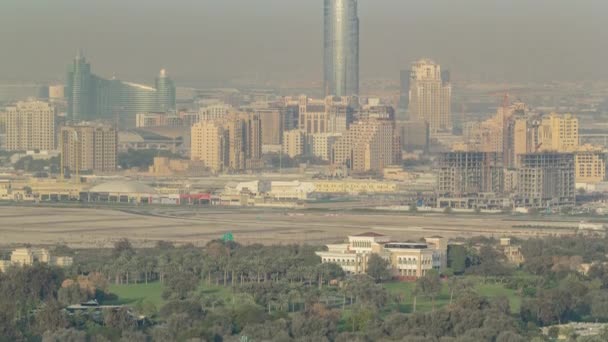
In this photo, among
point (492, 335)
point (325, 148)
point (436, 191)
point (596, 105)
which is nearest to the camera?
point (492, 335)

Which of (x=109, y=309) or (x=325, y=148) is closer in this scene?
(x=109, y=309)

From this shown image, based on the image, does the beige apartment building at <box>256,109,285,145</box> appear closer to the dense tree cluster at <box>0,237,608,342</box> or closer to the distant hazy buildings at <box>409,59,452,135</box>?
the distant hazy buildings at <box>409,59,452,135</box>

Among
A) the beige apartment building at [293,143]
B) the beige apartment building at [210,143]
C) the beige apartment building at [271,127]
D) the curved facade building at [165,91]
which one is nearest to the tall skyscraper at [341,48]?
the curved facade building at [165,91]

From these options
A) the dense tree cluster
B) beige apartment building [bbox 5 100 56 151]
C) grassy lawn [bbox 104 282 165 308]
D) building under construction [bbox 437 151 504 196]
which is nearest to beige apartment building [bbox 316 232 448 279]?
the dense tree cluster

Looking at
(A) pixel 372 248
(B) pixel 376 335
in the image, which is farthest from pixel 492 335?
(A) pixel 372 248

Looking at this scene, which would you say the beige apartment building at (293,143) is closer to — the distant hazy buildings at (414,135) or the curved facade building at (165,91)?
the distant hazy buildings at (414,135)

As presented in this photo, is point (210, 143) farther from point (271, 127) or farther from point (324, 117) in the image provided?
point (324, 117)

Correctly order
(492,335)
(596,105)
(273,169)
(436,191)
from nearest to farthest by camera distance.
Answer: (492,335), (436,191), (273,169), (596,105)

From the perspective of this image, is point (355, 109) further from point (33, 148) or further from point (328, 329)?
point (328, 329)
